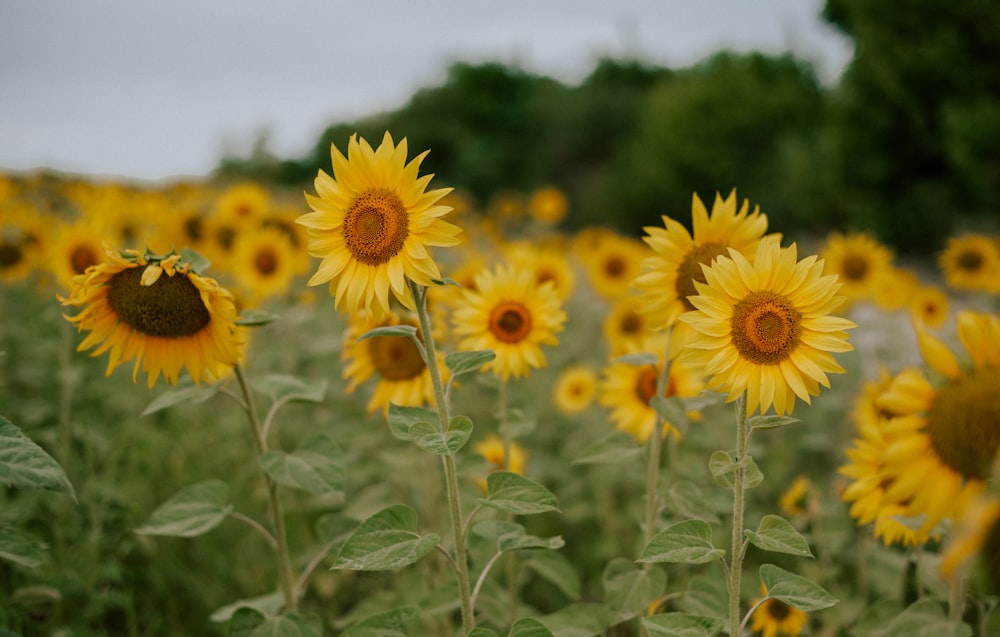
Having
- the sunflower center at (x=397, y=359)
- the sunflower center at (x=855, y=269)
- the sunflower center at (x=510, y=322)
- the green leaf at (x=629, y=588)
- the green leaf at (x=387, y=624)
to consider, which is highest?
the sunflower center at (x=855, y=269)

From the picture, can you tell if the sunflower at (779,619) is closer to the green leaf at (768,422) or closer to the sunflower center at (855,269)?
the green leaf at (768,422)

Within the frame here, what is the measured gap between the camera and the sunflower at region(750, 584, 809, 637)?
2.48 m

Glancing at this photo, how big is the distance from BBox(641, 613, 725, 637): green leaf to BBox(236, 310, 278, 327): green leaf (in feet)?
4.18

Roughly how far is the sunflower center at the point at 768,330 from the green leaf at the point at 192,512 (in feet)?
5.07

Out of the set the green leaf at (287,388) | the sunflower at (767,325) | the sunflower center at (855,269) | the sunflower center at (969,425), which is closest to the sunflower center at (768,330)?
the sunflower at (767,325)

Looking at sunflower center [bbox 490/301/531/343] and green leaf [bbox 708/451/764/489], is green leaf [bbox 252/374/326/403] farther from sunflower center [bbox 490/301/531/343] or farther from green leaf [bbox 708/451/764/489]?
green leaf [bbox 708/451/764/489]

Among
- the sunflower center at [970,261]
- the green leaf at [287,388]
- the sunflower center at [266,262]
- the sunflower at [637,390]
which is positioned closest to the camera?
the green leaf at [287,388]

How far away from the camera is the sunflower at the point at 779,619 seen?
2477 millimetres

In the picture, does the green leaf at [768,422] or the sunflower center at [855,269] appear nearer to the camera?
the green leaf at [768,422]

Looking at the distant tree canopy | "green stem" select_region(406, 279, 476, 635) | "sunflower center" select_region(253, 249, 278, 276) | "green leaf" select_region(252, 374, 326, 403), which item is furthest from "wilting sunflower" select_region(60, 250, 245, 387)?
the distant tree canopy

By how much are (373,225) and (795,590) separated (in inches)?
53.7

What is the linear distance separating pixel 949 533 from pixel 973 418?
0.65 metres

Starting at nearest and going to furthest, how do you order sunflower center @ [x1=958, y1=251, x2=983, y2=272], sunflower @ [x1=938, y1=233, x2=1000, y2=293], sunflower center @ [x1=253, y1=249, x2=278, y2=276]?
sunflower center @ [x1=253, y1=249, x2=278, y2=276], sunflower @ [x1=938, y1=233, x2=1000, y2=293], sunflower center @ [x1=958, y1=251, x2=983, y2=272]

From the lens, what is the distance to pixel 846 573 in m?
3.69
